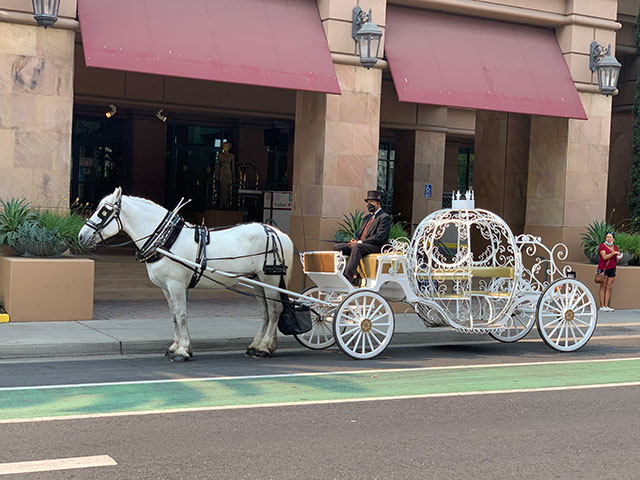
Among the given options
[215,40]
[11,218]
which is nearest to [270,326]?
[11,218]

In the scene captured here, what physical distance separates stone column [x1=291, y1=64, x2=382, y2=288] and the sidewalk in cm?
210

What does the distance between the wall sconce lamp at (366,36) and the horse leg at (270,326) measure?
273 inches

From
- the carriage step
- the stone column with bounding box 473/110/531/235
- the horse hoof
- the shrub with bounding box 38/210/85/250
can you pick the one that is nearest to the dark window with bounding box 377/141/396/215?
the stone column with bounding box 473/110/531/235

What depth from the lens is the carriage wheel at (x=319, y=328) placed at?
39.7 feet

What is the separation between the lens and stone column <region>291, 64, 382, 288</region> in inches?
682

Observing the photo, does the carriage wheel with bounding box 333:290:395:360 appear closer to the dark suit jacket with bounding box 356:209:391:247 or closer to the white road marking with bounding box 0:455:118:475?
the dark suit jacket with bounding box 356:209:391:247

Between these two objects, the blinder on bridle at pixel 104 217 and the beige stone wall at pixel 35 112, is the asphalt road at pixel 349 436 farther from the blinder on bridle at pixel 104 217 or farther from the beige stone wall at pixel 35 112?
the beige stone wall at pixel 35 112

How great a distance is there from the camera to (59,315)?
536 inches

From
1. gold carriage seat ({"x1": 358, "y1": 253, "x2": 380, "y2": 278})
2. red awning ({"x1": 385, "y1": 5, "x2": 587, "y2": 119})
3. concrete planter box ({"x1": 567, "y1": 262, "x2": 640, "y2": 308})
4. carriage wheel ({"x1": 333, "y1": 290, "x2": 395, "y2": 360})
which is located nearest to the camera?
carriage wheel ({"x1": 333, "y1": 290, "x2": 395, "y2": 360})

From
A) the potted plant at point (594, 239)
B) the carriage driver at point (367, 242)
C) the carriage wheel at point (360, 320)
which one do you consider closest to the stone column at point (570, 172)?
the potted plant at point (594, 239)

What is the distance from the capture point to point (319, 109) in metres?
17.5

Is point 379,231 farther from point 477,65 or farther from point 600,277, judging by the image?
point 600,277

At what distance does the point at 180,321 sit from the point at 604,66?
12.6 meters

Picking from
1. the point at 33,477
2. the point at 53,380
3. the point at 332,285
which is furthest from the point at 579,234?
the point at 33,477
